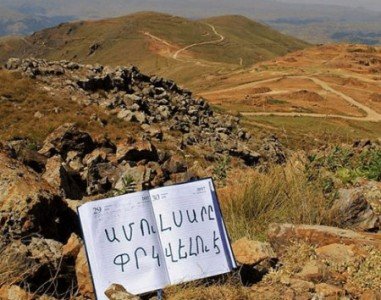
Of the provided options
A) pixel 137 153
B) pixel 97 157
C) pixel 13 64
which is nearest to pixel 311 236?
pixel 97 157

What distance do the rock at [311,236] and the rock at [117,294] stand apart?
2.07 metres

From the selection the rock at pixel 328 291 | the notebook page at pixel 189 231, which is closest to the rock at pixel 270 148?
the rock at pixel 328 291

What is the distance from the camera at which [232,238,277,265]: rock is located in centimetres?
495

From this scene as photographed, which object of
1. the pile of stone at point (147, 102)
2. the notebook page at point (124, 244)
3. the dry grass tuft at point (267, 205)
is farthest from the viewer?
the pile of stone at point (147, 102)

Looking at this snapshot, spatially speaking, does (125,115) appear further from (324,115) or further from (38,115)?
(324,115)

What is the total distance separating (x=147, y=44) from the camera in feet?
473

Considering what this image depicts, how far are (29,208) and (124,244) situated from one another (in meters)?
1.27

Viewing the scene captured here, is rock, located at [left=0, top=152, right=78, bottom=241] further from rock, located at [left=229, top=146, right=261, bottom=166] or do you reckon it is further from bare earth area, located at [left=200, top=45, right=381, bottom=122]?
bare earth area, located at [left=200, top=45, right=381, bottom=122]

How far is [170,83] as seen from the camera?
32531 mm

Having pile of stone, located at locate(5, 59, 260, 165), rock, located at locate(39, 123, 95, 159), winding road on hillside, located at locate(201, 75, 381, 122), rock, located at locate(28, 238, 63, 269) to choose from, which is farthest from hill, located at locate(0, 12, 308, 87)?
rock, located at locate(28, 238, 63, 269)

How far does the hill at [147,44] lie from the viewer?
135 metres

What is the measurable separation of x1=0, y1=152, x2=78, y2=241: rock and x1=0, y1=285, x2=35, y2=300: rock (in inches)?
30.1

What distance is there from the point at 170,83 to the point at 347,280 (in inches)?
1109

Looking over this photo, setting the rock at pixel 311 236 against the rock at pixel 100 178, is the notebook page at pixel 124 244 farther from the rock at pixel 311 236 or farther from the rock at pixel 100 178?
the rock at pixel 100 178
